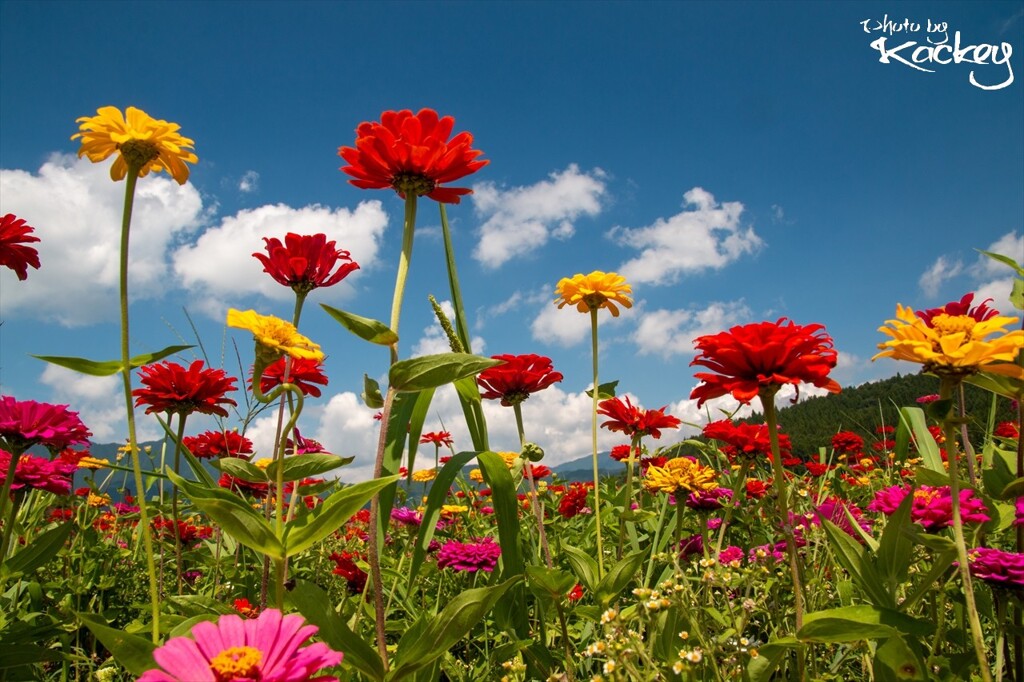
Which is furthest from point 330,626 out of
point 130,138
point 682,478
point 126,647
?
point 682,478

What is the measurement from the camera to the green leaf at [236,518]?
111 centimetres

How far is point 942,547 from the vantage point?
1.22 metres

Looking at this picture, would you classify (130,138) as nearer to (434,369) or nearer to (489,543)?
(434,369)

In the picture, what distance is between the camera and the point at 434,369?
4.34 ft

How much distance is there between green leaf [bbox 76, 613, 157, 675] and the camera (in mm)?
1110

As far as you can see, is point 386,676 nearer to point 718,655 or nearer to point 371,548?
point 371,548

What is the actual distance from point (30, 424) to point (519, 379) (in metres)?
1.81

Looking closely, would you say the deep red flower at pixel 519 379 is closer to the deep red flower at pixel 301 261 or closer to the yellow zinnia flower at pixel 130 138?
the deep red flower at pixel 301 261

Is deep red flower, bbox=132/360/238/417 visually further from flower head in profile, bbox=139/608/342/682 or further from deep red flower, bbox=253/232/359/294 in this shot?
flower head in profile, bbox=139/608/342/682

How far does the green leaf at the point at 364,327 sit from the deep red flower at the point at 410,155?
46 centimetres

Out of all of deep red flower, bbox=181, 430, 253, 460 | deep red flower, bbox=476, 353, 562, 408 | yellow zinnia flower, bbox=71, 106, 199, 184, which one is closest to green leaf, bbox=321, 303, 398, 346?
yellow zinnia flower, bbox=71, 106, 199, 184

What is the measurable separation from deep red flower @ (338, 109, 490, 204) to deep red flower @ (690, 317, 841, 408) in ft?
2.61

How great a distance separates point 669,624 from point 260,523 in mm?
1082

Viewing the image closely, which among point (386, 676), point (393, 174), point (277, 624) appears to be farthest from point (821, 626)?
point (393, 174)
